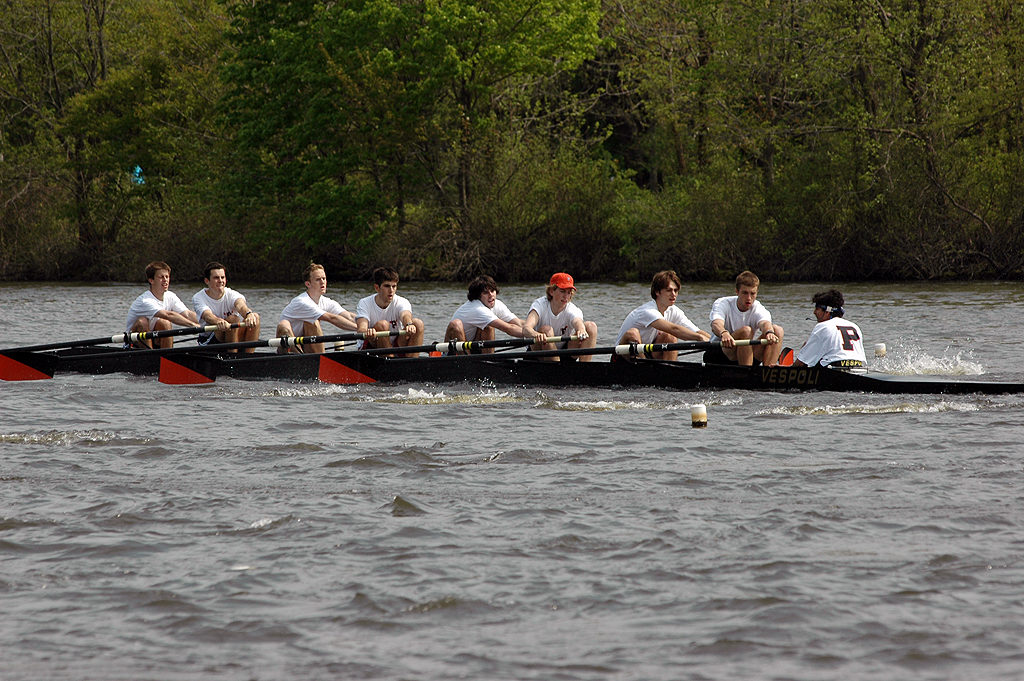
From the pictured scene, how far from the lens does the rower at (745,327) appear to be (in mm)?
12766

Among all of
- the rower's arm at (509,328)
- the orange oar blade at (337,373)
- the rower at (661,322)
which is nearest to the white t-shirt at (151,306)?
the orange oar blade at (337,373)

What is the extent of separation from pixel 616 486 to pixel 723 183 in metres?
27.5

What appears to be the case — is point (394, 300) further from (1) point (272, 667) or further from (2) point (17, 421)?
(1) point (272, 667)

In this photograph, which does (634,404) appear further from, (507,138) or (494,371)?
(507,138)

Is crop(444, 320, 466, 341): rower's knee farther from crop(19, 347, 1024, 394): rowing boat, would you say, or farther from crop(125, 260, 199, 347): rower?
crop(125, 260, 199, 347): rower

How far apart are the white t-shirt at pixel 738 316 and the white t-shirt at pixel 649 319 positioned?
0.37 meters

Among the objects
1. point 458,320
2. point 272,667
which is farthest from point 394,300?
point 272,667

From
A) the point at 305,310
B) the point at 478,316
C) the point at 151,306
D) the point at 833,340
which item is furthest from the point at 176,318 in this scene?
the point at 833,340

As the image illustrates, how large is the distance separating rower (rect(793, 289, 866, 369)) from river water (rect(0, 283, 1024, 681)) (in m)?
0.38

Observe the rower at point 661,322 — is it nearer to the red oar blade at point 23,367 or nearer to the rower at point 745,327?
the rower at point 745,327

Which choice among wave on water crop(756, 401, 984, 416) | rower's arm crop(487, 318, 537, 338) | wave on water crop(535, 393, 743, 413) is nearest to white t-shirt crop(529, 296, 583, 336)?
rower's arm crop(487, 318, 537, 338)

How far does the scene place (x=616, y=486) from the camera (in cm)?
854

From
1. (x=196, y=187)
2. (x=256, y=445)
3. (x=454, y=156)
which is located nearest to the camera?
(x=256, y=445)

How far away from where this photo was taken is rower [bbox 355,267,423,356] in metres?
14.6
